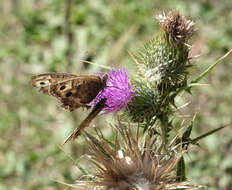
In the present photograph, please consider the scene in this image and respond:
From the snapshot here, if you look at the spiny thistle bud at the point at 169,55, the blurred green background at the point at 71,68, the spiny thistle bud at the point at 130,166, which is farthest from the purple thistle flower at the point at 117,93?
the blurred green background at the point at 71,68

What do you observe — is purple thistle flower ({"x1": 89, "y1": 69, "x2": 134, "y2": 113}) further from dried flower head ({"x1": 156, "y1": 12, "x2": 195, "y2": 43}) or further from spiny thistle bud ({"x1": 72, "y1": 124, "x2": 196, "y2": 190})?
dried flower head ({"x1": 156, "y1": 12, "x2": 195, "y2": 43})

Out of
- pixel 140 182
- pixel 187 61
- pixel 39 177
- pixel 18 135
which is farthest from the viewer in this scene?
pixel 18 135

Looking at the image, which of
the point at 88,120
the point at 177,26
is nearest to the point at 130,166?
the point at 88,120

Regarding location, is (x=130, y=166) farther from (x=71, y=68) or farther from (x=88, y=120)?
(x=71, y=68)

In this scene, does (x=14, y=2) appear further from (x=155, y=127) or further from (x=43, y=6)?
(x=155, y=127)

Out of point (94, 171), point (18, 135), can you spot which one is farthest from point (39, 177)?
point (94, 171)

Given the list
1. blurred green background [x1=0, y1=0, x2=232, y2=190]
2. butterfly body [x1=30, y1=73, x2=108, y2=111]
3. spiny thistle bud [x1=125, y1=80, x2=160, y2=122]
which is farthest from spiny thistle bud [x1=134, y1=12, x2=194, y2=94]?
blurred green background [x1=0, y1=0, x2=232, y2=190]

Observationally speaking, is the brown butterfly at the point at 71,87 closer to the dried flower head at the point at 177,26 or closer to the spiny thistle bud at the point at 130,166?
the spiny thistle bud at the point at 130,166
